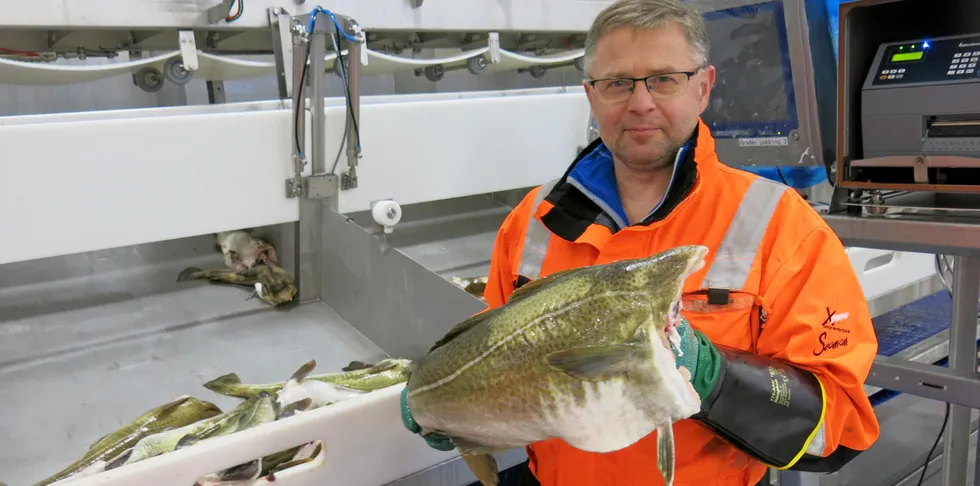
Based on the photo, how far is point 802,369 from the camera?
3.26 feet

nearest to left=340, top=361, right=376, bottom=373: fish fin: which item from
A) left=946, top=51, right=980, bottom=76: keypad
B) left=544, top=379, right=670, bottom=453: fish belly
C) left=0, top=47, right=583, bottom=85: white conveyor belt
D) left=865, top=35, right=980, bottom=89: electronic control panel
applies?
left=544, top=379, right=670, bottom=453: fish belly

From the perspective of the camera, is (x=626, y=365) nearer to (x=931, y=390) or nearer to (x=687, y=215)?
(x=687, y=215)

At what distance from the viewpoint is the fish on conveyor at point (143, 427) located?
136cm

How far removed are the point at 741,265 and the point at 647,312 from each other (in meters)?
0.31

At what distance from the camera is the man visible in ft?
3.17

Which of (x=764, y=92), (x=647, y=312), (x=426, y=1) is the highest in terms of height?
(x=426, y=1)

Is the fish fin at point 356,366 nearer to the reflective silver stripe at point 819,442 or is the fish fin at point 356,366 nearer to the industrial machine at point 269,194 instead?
the industrial machine at point 269,194

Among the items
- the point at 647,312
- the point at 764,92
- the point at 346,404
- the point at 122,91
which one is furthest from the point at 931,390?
the point at 122,91

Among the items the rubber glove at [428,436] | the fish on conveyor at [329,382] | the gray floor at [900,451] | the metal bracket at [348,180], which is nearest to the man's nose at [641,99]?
the rubber glove at [428,436]

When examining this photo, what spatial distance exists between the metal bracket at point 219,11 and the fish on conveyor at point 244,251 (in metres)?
0.73

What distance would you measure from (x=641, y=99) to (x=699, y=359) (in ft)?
1.43

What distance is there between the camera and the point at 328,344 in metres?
2.00

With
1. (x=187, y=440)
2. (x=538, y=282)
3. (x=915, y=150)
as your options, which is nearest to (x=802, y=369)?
(x=538, y=282)

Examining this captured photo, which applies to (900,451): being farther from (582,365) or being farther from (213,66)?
(213,66)
